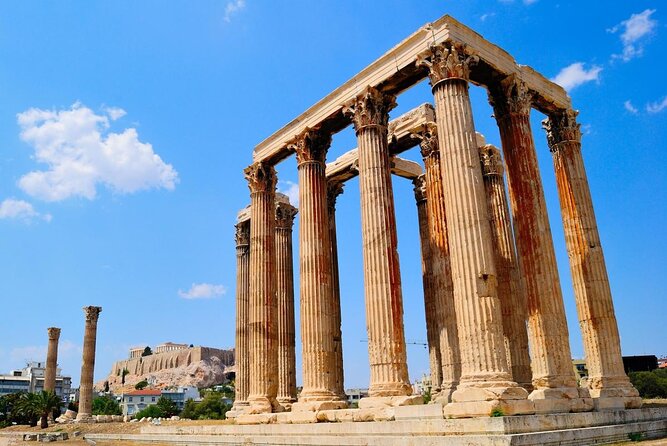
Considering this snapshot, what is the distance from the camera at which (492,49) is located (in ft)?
73.3

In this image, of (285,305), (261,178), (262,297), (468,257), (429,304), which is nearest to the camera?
(468,257)

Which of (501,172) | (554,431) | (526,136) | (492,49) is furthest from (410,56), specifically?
(554,431)

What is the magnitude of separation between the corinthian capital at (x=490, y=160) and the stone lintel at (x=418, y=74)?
318cm

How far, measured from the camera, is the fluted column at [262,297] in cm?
2711

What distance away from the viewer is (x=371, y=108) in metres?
23.8

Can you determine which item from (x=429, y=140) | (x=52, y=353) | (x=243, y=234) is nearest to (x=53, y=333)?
(x=52, y=353)

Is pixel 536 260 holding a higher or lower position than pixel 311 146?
lower

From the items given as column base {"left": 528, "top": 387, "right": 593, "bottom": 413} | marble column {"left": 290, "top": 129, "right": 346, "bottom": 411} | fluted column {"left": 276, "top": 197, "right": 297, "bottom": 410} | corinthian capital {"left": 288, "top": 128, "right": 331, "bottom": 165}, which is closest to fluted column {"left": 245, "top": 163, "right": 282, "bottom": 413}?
fluted column {"left": 276, "top": 197, "right": 297, "bottom": 410}

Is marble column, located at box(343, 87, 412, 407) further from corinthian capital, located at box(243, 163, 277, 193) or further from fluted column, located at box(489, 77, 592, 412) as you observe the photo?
corinthian capital, located at box(243, 163, 277, 193)

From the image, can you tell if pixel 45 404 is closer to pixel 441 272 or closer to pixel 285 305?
pixel 285 305

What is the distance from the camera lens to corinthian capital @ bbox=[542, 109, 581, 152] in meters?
25.0

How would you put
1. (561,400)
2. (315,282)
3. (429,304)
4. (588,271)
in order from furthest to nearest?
1. (429,304)
2. (315,282)
3. (588,271)
4. (561,400)

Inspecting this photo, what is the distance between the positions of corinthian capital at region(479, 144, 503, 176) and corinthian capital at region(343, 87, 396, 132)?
6.12 m

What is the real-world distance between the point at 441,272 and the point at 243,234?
16284 millimetres
